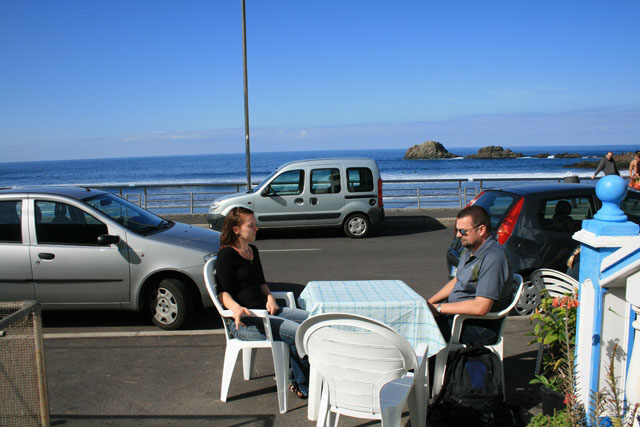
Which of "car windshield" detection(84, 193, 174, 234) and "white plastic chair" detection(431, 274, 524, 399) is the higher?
"car windshield" detection(84, 193, 174, 234)

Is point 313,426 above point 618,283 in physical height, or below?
below

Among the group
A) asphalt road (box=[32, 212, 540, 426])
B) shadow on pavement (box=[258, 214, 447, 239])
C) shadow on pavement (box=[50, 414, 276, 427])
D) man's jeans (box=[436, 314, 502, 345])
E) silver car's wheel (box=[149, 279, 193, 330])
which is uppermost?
man's jeans (box=[436, 314, 502, 345])

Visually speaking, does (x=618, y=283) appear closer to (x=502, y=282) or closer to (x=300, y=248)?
(x=502, y=282)

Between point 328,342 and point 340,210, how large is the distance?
32.7 ft

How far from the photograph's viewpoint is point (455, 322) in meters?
4.11

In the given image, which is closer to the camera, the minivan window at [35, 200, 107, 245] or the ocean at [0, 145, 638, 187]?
the minivan window at [35, 200, 107, 245]

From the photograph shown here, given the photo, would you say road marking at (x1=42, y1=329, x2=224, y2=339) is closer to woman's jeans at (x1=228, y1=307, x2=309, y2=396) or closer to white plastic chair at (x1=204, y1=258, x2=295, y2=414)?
white plastic chair at (x1=204, y1=258, x2=295, y2=414)

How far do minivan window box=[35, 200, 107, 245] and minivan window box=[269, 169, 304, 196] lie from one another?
701 centimetres

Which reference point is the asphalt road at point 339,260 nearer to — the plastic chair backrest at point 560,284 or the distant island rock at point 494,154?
the plastic chair backrest at point 560,284

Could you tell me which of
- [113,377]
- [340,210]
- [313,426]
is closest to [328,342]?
[313,426]

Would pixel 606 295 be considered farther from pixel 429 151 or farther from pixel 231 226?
pixel 429 151

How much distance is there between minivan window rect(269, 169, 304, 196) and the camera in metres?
13.2

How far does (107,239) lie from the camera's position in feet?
20.1

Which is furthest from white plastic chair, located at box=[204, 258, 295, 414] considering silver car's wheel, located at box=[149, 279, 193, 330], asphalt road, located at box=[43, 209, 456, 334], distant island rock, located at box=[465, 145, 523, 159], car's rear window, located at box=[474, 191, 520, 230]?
distant island rock, located at box=[465, 145, 523, 159]
